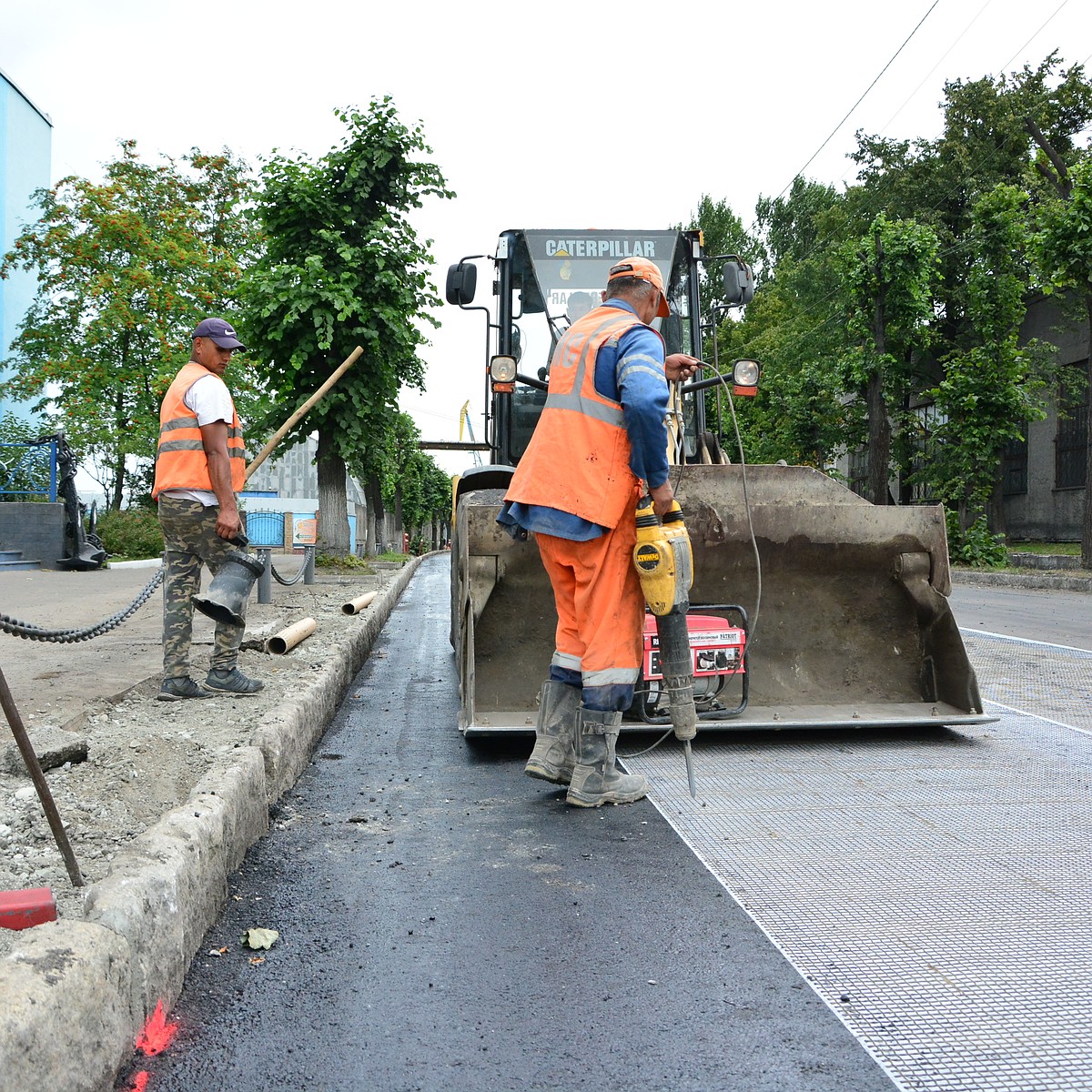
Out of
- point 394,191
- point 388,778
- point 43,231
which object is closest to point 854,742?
point 388,778

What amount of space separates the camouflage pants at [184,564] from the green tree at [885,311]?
866 inches

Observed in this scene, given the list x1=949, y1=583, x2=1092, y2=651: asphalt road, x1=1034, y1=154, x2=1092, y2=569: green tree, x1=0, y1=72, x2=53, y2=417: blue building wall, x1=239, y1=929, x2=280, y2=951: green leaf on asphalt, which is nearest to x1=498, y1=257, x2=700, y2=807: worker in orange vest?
x1=239, y1=929, x2=280, y2=951: green leaf on asphalt

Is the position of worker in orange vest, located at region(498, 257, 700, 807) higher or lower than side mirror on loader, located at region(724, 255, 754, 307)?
lower

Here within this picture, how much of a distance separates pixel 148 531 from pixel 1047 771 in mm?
19721

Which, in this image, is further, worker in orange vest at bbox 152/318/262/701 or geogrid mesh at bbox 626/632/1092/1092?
worker in orange vest at bbox 152/318/262/701

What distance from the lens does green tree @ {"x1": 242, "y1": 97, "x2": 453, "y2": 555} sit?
1499cm

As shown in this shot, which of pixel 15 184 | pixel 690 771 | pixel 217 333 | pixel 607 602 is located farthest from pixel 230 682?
pixel 15 184

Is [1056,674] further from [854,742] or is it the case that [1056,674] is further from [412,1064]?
[412,1064]

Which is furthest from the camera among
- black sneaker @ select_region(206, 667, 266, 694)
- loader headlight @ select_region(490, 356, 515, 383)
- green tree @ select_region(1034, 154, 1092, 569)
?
green tree @ select_region(1034, 154, 1092, 569)

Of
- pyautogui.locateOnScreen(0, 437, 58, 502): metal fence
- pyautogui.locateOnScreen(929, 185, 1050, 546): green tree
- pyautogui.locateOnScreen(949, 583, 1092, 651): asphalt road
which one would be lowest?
pyautogui.locateOnScreen(949, 583, 1092, 651): asphalt road

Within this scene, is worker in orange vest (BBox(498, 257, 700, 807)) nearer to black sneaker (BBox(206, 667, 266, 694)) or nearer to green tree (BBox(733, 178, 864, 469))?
black sneaker (BBox(206, 667, 266, 694))

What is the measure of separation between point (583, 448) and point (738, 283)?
335 cm

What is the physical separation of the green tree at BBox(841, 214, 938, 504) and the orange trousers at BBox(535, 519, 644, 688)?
22402 mm

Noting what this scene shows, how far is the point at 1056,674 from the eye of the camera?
7.37 m
